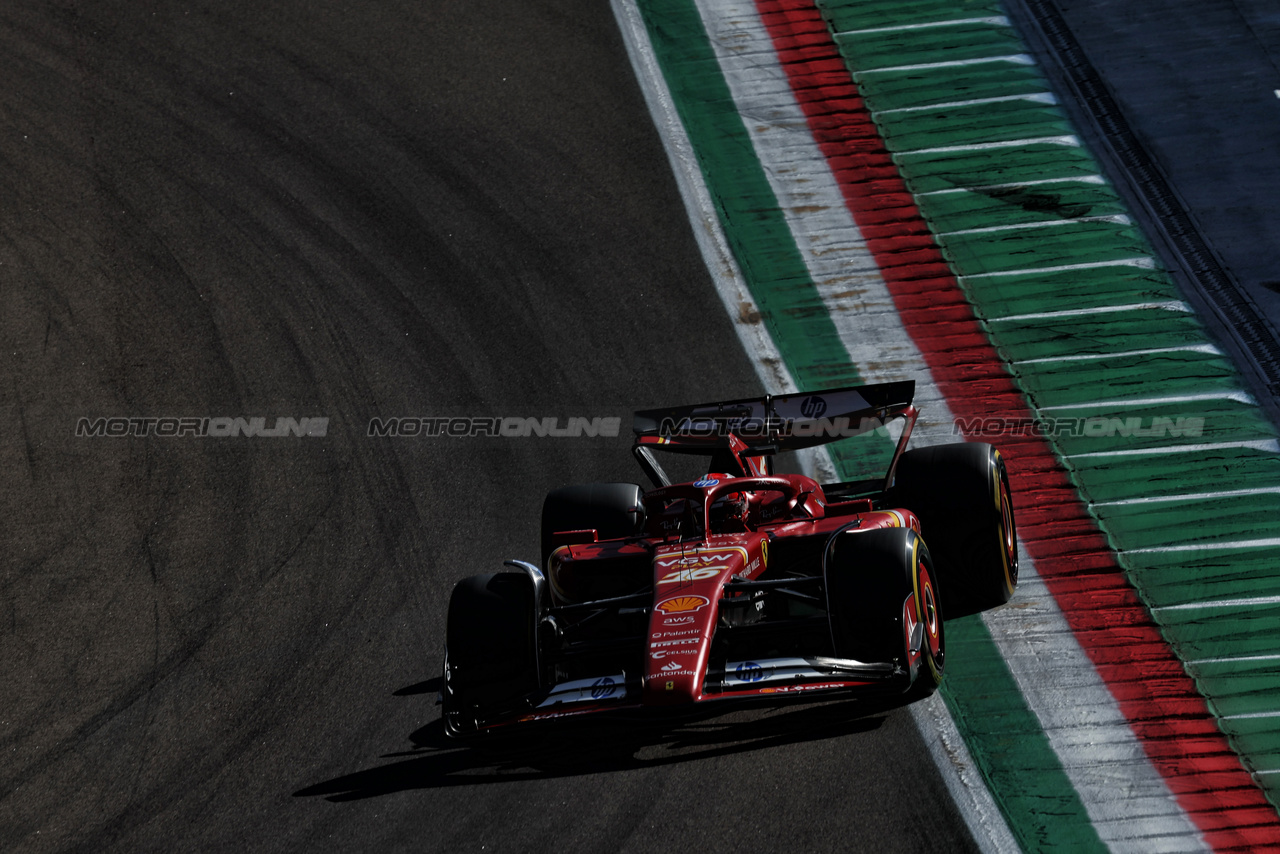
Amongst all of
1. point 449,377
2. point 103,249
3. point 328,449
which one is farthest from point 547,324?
point 103,249

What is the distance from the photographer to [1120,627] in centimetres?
820

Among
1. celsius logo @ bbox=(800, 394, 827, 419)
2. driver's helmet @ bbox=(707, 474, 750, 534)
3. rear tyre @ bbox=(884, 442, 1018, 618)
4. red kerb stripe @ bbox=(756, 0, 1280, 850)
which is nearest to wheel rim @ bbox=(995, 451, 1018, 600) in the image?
rear tyre @ bbox=(884, 442, 1018, 618)

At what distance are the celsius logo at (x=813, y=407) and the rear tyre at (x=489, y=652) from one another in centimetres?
242

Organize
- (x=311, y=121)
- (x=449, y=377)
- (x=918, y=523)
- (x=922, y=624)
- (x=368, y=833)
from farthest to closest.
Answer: (x=311, y=121) → (x=449, y=377) → (x=918, y=523) → (x=368, y=833) → (x=922, y=624)

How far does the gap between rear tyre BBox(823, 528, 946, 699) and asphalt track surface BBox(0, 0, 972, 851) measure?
93 cm

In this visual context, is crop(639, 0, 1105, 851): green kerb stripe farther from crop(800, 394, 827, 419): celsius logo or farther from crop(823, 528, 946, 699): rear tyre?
crop(800, 394, 827, 419): celsius logo

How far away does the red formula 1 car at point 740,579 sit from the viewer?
6430mm

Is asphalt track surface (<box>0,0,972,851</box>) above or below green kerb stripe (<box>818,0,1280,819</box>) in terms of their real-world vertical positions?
above

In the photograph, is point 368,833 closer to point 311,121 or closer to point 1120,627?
point 1120,627

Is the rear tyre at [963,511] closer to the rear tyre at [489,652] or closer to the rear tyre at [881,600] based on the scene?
the rear tyre at [881,600]

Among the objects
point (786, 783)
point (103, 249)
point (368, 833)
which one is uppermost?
point (103, 249)

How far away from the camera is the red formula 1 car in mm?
6430

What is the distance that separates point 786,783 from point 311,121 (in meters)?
9.88

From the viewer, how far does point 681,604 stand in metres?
6.75
